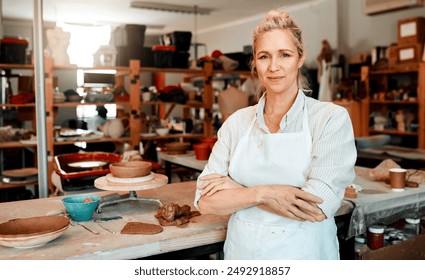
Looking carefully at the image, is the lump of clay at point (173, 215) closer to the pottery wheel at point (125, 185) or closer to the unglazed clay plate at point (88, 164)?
the pottery wheel at point (125, 185)

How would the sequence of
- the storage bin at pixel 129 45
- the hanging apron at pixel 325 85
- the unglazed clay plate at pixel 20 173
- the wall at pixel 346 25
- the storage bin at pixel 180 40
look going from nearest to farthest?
the unglazed clay plate at pixel 20 173, the storage bin at pixel 129 45, the storage bin at pixel 180 40, the wall at pixel 346 25, the hanging apron at pixel 325 85

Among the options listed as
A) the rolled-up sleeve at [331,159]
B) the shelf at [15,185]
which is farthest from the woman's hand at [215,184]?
the shelf at [15,185]

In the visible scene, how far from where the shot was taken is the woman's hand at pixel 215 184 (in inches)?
56.2

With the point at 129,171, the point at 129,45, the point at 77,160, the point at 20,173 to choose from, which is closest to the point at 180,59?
the point at 129,45

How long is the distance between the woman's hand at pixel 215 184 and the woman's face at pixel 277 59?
318mm

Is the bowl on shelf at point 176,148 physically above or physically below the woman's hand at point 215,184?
below

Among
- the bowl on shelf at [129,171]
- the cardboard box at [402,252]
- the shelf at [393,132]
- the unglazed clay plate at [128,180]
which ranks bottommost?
the cardboard box at [402,252]

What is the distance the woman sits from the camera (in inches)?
52.2

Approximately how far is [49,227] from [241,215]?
62 centimetres

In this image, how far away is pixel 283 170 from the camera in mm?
1412

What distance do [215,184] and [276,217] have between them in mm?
213

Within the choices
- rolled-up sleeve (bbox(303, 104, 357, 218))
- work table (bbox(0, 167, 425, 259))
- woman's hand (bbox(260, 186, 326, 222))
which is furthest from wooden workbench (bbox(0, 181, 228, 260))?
rolled-up sleeve (bbox(303, 104, 357, 218))
